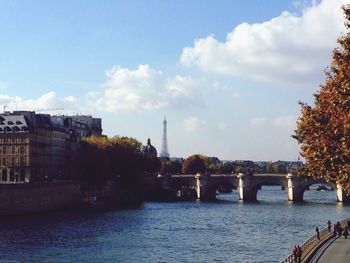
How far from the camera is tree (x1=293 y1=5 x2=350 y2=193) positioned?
31.6 meters

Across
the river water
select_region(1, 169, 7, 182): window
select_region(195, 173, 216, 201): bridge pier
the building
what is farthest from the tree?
select_region(195, 173, 216, 201): bridge pier

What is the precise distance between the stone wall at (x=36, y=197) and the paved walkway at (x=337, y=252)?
55384mm

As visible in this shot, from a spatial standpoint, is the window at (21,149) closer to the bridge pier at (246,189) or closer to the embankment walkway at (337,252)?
the bridge pier at (246,189)

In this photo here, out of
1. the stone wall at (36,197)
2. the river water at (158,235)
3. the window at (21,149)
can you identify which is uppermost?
the window at (21,149)

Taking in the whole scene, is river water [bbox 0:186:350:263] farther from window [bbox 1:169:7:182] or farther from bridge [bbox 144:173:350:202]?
window [bbox 1:169:7:182]

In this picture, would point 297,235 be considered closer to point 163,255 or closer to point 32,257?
point 163,255

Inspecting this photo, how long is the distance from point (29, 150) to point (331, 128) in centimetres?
11289

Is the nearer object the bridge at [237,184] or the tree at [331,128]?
the tree at [331,128]

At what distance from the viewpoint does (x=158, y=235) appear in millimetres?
79062

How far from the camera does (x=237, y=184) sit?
162750 millimetres

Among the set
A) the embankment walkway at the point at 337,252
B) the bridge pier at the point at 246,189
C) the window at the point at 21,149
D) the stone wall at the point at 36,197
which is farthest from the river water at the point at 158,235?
the bridge pier at the point at 246,189

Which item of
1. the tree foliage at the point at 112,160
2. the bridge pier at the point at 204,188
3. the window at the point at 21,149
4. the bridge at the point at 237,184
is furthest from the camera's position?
the bridge pier at the point at 204,188

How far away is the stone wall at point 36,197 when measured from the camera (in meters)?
98.2

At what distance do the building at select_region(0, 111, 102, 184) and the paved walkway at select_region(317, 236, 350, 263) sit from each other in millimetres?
90347
